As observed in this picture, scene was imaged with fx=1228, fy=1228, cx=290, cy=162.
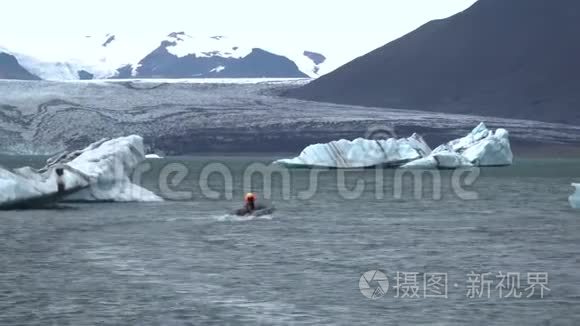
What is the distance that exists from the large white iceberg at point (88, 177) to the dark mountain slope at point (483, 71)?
4447 inches

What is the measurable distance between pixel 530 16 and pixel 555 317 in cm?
18483

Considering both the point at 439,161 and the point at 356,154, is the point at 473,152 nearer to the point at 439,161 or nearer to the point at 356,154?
the point at 439,161

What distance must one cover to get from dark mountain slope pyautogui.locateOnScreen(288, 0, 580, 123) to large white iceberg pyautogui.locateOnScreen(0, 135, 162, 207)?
371 ft

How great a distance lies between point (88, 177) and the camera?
3784 cm

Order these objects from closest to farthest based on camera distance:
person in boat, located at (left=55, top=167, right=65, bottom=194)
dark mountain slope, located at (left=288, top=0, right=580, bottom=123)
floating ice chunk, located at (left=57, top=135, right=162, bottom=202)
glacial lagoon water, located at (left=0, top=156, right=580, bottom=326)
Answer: glacial lagoon water, located at (left=0, top=156, right=580, bottom=326) < person in boat, located at (left=55, top=167, right=65, bottom=194) < floating ice chunk, located at (left=57, top=135, right=162, bottom=202) < dark mountain slope, located at (left=288, top=0, right=580, bottom=123)

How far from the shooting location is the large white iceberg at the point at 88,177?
115 feet

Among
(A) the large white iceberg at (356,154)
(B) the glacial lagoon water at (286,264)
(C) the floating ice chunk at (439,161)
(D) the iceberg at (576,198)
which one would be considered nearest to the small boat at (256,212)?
(B) the glacial lagoon water at (286,264)

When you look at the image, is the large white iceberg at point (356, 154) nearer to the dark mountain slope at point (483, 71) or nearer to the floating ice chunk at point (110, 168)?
the floating ice chunk at point (110, 168)

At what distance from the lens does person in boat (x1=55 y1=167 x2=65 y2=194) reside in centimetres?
3538

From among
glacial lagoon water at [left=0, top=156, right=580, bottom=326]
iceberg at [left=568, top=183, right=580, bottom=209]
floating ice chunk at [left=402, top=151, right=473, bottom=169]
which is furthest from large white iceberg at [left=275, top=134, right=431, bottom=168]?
iceberg at [left=568, top=183, right=580, bottom=209]

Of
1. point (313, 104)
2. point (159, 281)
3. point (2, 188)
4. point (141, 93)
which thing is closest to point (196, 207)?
point (2, 188)

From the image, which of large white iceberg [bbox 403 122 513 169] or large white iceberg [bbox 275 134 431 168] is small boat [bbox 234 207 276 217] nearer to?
large white iceberg [bbox 275 134 431 168]

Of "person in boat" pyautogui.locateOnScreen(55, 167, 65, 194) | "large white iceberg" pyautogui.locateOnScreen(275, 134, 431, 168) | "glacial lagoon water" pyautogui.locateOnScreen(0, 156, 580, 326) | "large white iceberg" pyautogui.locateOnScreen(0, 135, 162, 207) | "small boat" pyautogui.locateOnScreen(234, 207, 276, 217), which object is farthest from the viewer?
"large white iceberg" pyautogui.locateOnScreen(275, 134, 431, 168)

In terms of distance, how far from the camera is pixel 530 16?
197m
